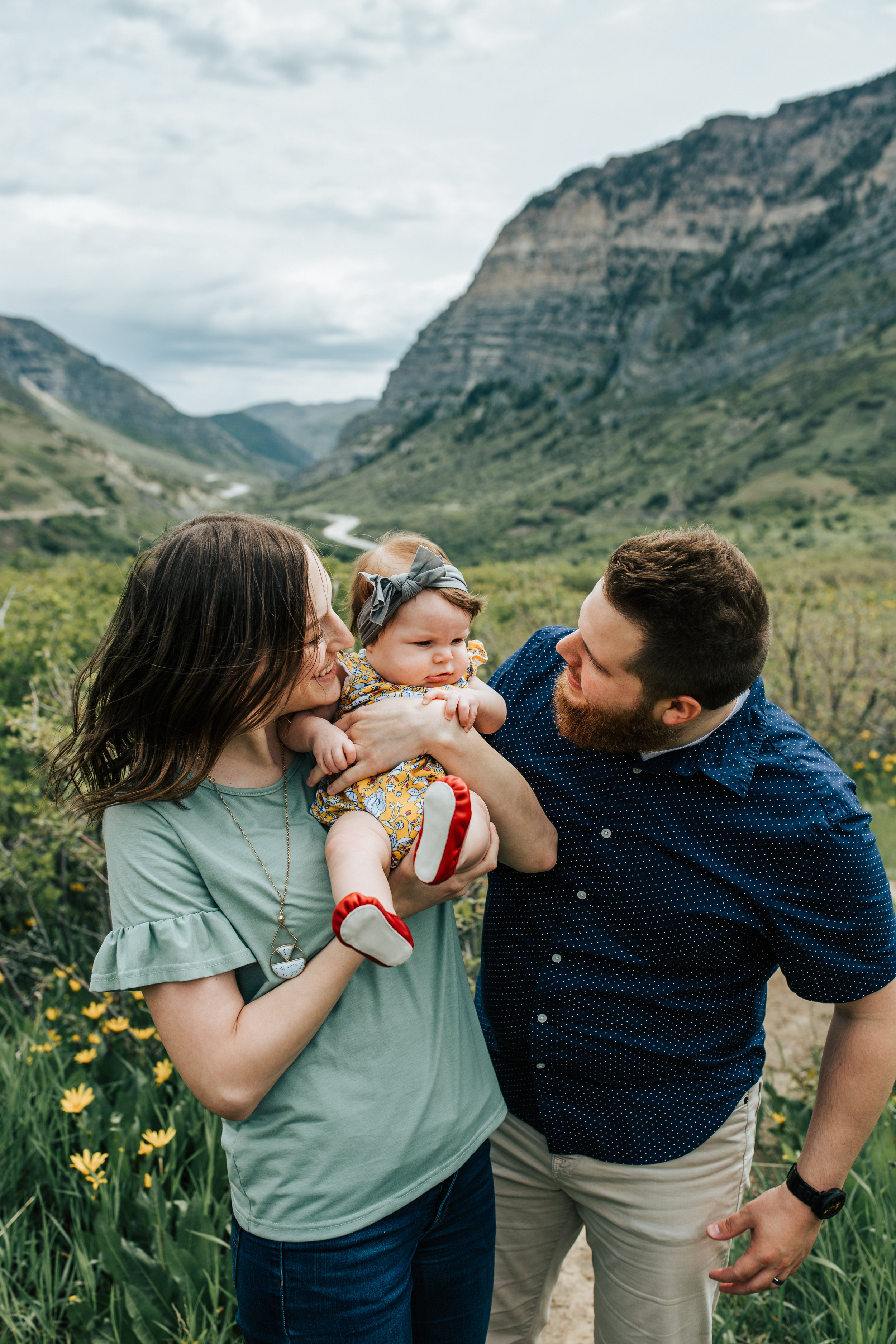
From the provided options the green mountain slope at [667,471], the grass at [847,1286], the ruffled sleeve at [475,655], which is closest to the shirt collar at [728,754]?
the ruffled sleeve at [475,655]

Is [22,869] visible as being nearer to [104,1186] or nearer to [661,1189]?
[104,1186]

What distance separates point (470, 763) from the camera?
1.91 meters

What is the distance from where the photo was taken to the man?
1.77m

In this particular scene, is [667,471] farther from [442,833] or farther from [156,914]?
[156,914]

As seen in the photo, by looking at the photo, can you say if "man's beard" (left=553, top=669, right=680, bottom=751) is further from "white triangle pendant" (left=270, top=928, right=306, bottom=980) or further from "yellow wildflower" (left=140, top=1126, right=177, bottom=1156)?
"yellow wildflower" (left=140, top=1126, right=177, bottom=1156)

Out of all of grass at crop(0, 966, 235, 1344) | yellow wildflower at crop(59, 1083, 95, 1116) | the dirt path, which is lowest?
the dirt path

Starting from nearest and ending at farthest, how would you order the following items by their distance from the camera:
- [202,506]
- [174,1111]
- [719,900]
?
[719,900] < [174,1111] < [202,506]

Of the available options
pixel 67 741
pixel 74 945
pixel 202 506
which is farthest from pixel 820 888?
pixel 202 506

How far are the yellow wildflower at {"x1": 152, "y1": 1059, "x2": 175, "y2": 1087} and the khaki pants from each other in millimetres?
1390

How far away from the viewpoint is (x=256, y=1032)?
142 centimetres

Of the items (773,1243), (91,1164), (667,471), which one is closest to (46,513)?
(667,471)

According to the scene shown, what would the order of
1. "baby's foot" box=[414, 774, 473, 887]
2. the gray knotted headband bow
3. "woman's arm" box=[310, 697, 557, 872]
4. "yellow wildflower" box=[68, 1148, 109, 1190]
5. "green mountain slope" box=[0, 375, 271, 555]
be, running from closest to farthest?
1. "baby's foot" box=[414, 774, 473, 887]
2. "woman's arm" box=[310, 697, 557, 872]
3. the gray knotted headband bow
4. "yellow wildflower" box=[68, 1148, 109, 1190]
5. "green mountain slope" box=[0, 375, 271, 555]

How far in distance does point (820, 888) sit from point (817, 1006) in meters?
3.27

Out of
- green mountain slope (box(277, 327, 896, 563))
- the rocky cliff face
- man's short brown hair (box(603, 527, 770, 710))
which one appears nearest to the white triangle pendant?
man's short brown hair (box(603, 527, 770, 710))
